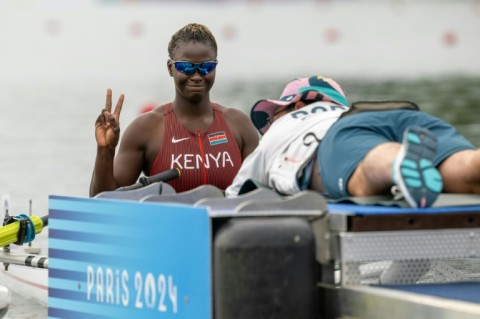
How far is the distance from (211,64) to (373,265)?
1830 mm

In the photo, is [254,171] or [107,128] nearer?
[254,171]

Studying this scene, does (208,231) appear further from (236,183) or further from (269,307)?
(236,183)

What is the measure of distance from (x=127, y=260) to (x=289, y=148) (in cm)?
85

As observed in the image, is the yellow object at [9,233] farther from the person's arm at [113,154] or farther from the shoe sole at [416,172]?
the shoe sole at [416,172]

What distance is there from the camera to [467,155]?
5.04 metres

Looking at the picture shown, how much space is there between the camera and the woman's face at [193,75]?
6711 millimetres

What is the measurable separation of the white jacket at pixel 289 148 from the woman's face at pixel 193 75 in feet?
3.59

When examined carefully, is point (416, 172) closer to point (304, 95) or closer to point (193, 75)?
point (304, 95)

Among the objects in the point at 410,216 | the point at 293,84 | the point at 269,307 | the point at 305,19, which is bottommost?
the point at 269,307

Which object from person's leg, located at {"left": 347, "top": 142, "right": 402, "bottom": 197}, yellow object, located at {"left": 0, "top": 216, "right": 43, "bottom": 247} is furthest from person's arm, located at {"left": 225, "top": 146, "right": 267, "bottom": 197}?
yellow object, located at {"left": 0, "top": 216, "right": 43, "bottom": 247}

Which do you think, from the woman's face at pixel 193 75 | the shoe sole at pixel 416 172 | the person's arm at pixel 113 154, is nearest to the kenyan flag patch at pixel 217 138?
the woman's face at pixel 193 75

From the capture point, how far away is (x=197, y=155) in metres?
6.86

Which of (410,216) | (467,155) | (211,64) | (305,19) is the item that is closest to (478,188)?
(467,155)

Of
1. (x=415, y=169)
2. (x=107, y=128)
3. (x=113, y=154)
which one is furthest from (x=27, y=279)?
(x=415, y=169)
